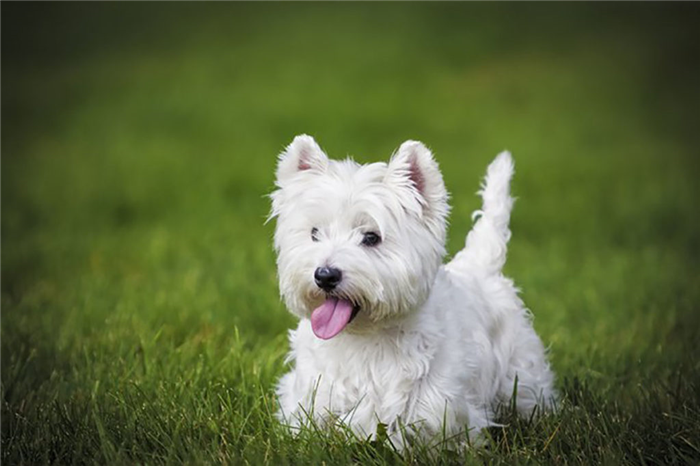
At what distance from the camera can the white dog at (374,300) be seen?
4180 mm

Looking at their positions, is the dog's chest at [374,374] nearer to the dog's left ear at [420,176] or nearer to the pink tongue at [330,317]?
the pink tongue at [330,317]

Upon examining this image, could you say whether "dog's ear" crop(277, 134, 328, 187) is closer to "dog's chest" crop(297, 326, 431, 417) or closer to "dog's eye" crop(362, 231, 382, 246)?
"dog's eye" crop(362, 231, 382, 246)

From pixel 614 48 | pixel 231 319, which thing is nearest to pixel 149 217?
pixel 231 319

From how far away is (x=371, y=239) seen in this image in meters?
4.29

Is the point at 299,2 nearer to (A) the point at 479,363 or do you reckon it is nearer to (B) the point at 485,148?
(B) the point at 485,148

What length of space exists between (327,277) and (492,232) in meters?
1.66

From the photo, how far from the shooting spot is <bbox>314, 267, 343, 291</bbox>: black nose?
13.4 feet

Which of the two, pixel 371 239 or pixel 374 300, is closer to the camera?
pixel 374 300

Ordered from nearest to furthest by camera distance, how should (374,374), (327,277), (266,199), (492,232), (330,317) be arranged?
(327,277) < (330,317) < (374,374) < (492,232) < (266,199)

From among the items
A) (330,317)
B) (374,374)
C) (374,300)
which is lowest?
(374,374)

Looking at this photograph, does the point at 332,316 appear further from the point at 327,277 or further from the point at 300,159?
the point at 300,159

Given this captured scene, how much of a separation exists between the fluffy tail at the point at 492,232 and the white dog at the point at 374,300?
69 centimetres

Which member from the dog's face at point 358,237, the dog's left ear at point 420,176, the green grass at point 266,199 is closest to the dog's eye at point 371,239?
the dog's face at point 358,237

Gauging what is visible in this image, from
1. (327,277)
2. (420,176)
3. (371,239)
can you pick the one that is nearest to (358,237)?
(371,239)
